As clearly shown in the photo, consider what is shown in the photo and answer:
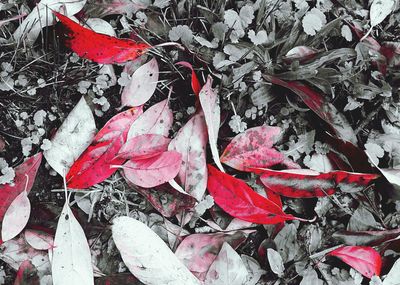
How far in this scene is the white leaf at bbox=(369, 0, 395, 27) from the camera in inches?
50.7

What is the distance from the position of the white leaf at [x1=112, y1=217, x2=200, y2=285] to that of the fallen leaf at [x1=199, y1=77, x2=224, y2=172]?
21 centimetres

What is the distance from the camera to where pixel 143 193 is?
1177 millimetres

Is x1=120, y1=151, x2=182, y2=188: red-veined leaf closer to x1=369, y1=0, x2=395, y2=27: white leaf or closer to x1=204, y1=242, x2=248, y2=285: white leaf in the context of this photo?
x1=204, y1=242, x2=248, y2=285: white leaf

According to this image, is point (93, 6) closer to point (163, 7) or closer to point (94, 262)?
point (163, 7)

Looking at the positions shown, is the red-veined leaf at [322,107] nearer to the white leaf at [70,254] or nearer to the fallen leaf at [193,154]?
the fallen leaf at [193,154]

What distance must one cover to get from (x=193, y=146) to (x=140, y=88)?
17 centimetres

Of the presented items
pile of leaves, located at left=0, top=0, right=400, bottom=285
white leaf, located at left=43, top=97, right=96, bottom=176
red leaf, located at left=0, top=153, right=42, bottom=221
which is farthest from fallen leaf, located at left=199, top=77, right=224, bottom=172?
red leaf, located at left=0, top=153, right=42, bottom=221

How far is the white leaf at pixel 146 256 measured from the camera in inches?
43.9

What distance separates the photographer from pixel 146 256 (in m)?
→ 1.12

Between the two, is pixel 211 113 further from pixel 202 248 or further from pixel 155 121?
pixel 202 248

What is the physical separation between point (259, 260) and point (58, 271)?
43cm

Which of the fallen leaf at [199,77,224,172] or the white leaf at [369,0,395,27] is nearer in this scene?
the fallen leaf at [199,77,224,172]

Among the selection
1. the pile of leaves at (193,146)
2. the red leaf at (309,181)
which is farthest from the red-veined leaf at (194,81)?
the red leaf at (309,181)

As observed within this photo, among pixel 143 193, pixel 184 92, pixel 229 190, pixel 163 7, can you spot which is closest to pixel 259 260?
pixel 229 190
